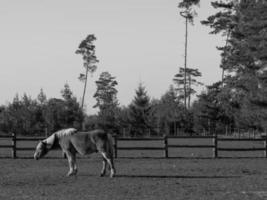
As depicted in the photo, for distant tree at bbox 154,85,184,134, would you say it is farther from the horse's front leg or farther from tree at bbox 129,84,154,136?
the horse's front leg

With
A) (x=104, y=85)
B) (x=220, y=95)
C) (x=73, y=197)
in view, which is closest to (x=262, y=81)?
(x=220, y=95)

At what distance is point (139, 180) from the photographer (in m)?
16.2

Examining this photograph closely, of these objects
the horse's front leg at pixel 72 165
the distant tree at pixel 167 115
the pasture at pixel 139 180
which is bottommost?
the pasture at pixel 139 180

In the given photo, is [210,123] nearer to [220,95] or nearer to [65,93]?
[220,95]

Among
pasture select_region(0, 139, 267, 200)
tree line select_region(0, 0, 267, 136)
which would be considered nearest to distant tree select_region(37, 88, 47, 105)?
tree line select_region(0, 0, 267, 136)

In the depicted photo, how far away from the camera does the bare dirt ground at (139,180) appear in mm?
13008

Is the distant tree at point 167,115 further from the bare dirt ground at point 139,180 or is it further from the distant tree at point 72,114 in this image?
the bare dirt ground at point 139,180

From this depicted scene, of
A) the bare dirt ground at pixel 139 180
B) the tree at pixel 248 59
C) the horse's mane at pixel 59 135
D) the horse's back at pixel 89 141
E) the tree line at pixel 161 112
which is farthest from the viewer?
the tree line at pixel 161 112

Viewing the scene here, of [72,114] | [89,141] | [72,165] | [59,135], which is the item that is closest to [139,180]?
[89,141]

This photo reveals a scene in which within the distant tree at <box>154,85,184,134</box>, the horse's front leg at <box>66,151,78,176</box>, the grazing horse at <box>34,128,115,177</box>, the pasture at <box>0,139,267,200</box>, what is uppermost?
the distant tree at <box>154,85,184,134</box>

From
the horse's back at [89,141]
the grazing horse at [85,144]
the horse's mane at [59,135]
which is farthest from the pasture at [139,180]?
the horse's mane at [59,135]

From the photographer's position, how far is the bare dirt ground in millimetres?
13008

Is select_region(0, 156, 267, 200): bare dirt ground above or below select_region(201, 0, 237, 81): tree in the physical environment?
below

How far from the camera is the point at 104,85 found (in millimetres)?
87250
